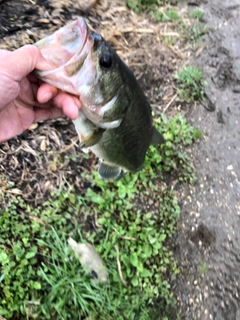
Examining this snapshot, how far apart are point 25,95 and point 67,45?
441 mm

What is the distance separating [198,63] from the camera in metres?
4.39

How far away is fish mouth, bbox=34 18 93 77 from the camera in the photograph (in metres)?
1.60

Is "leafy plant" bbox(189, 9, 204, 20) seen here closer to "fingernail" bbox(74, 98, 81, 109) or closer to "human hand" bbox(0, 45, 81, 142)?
"human hand" bbox(0, 45, 81, 142)

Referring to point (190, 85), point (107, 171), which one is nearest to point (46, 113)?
point (107, 171)

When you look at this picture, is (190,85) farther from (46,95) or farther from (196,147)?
(46,95)

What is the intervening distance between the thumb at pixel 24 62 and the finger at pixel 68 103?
0.65 feet

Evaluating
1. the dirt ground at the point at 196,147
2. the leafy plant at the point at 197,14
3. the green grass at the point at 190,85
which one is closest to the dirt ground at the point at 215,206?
the dirt ground at the point at 196,147

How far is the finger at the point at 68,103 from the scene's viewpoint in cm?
177

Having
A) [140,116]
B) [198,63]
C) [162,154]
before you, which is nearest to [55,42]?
[140,116]

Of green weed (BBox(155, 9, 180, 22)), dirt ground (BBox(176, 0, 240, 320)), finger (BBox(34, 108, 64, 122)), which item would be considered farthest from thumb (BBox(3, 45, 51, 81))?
green weed (BBox(155, 9, 180, 22))

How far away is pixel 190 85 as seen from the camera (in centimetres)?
408

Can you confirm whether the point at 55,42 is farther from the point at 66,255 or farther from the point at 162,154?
the point at 162,154

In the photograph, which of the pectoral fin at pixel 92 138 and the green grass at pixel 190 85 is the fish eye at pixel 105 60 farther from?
the green grass at pixel 190 85

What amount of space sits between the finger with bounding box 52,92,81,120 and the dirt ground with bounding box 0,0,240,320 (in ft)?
4.13
